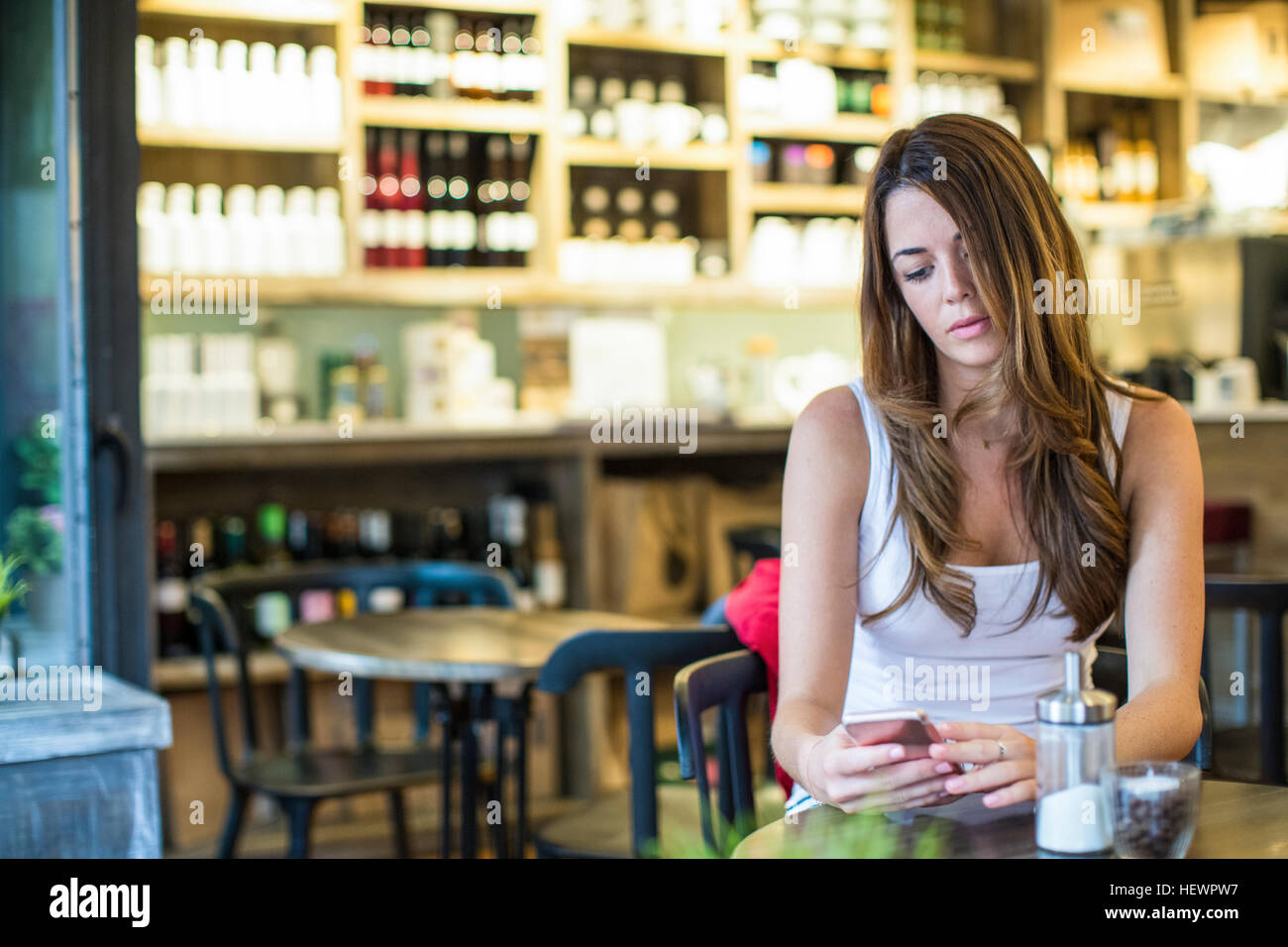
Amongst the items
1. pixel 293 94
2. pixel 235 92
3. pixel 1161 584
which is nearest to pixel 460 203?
pixel 293 94

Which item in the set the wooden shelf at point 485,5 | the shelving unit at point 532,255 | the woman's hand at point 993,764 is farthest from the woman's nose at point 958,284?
the wooden shelf at point 485,5

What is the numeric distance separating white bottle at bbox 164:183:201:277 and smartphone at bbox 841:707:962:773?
3.19 m

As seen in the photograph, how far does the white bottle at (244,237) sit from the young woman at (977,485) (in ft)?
8.83

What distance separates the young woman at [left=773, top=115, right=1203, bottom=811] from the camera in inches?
61.6

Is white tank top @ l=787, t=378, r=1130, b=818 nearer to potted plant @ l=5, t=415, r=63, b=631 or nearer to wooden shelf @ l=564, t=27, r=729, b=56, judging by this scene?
potted plant @ l=5, t=415, r=63, b=631

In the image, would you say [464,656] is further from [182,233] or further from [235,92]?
[235,92]

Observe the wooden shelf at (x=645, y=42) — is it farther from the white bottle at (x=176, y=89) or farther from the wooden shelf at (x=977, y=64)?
the white bottle at (x=176, y=89)

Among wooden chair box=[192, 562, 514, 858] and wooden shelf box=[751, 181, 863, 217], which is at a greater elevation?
wooden shelf box=[751, 181, 863, 217]

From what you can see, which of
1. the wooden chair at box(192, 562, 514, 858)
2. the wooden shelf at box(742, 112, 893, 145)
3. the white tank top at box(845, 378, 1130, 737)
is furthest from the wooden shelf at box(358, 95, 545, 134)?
the white tank top at box(845, 378, 1130, 737)

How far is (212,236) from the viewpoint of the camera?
395 cm

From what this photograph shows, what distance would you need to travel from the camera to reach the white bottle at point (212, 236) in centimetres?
394

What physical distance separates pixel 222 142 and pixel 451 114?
666mm
